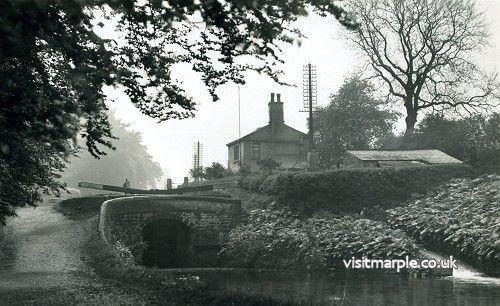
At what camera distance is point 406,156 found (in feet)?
94.7

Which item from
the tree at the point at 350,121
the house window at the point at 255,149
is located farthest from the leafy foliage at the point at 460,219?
the house window at the point at 255,149

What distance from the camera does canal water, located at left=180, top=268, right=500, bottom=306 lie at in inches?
426

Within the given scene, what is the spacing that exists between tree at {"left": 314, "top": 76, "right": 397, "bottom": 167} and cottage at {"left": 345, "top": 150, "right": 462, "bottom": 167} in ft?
34.5

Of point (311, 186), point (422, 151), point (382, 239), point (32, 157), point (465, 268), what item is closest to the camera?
point (32, 157)

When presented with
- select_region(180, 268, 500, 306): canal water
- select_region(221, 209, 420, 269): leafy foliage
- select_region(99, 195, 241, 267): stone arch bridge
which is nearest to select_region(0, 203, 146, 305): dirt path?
select_region(99, 195, 241, 267): stone arch bridge

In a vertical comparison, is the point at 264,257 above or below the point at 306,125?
below

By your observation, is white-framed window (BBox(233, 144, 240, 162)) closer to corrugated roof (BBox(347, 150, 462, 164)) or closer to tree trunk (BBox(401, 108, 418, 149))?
tree trunk (BBox(401, 108, 418, 149))

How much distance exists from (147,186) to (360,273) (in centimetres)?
5346

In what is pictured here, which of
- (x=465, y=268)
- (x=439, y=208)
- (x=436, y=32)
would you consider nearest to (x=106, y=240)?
(x=465, y=268)

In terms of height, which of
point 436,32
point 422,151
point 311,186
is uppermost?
point 436,32

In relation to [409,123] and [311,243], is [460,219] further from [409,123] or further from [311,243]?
[409,123]

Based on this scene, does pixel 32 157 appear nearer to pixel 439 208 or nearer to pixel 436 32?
pixel 439 208

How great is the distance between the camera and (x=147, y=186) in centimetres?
6644

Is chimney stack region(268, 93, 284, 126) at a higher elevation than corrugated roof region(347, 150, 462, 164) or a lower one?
higher
